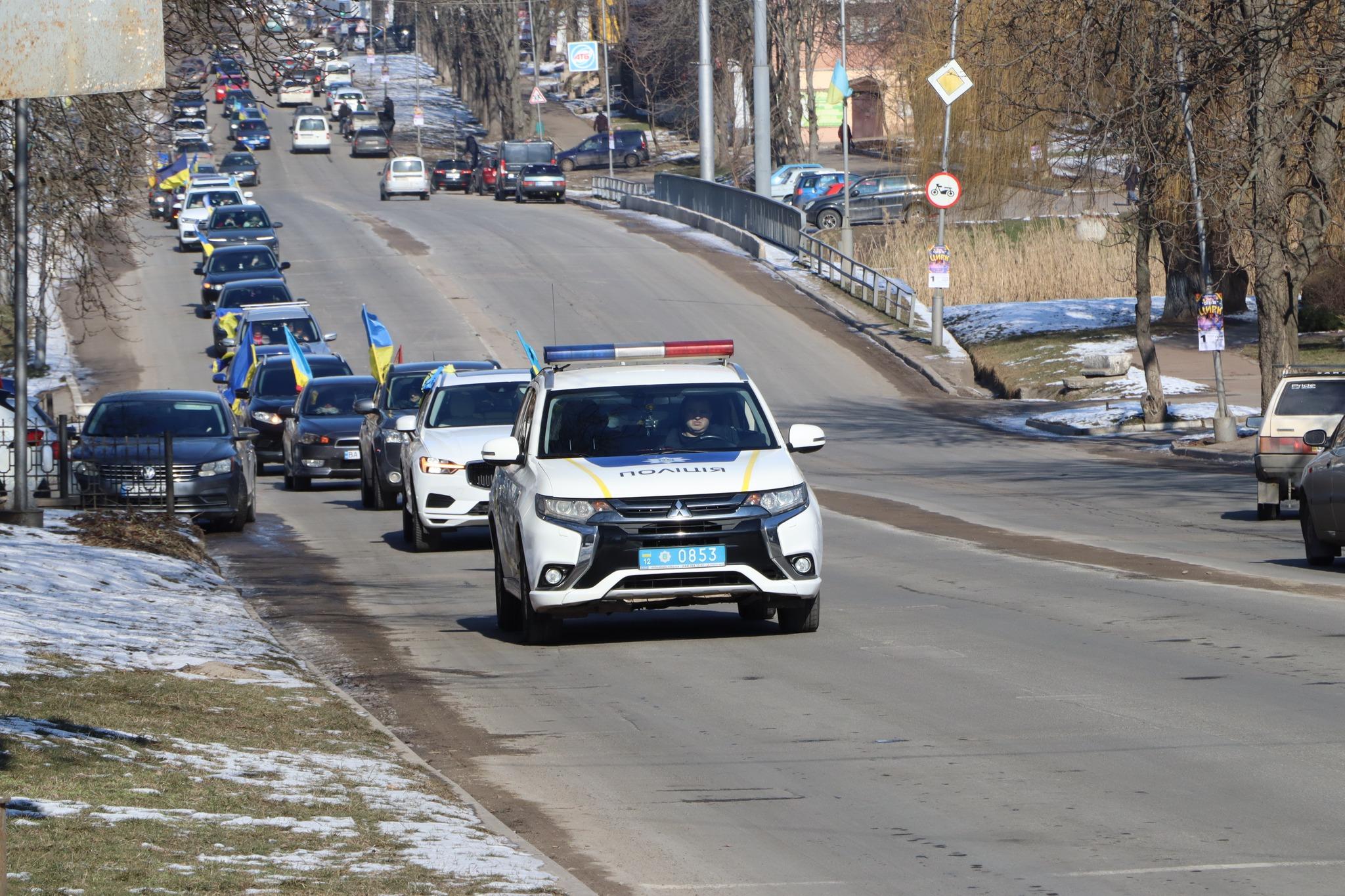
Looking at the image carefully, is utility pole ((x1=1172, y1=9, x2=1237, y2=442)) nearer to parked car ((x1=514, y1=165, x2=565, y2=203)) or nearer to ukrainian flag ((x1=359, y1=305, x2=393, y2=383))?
ukrainian flag ((x1=359, y1=305, x2=393, y2=383))

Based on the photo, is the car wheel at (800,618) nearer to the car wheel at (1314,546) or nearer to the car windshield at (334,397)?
the car wheel at (1314,546)

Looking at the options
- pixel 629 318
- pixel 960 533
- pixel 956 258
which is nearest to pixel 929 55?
pixel 956 258

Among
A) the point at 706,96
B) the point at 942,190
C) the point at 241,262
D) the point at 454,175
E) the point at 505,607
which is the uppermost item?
the point at 706,96

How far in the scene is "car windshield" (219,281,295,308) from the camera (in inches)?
1783

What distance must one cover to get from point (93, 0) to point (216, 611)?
28.1 ft

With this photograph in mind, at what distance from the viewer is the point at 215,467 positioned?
2153 cm

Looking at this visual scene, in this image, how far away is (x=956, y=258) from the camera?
51.2m

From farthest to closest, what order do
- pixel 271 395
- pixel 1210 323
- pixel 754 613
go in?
pixel 271 395, pixel 1210 323, pixel 754 613

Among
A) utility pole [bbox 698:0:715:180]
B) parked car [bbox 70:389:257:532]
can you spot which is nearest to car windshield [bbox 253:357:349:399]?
parked car [bbox 70:389:257:532]

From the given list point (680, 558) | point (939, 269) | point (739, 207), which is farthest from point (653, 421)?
point (739, 207)

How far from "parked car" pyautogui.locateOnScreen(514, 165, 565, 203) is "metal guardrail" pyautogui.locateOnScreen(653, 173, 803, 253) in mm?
6306

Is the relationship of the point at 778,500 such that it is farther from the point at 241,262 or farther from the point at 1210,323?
the point at 241,262

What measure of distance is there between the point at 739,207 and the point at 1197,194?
109 feet

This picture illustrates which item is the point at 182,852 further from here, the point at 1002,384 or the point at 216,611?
the point at 1002,384
